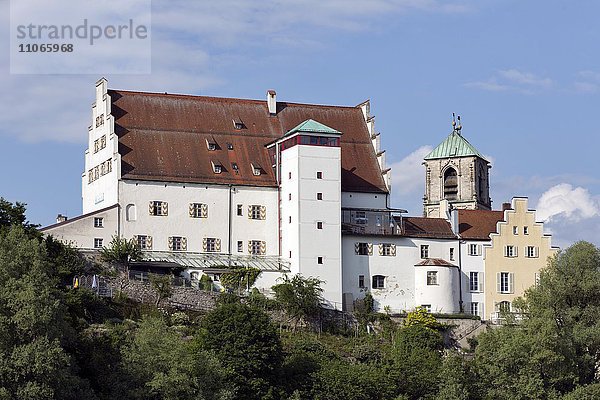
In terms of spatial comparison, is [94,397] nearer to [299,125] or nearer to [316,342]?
[316,342]

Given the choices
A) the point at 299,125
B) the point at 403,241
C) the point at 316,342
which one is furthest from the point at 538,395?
the point at 299,125

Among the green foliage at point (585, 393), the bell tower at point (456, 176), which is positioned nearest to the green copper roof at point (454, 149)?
the bell tower at point (456, 176)

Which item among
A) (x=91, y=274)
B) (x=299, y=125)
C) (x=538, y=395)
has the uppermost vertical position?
(x=299, y=125)

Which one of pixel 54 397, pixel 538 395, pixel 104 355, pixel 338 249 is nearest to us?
pixel 54 397

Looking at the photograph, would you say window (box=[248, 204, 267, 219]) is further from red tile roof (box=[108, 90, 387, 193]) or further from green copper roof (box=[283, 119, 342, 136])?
green copper roof (box=[283, 119, 342, 136])

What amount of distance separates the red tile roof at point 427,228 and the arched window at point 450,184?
17098 millimetres

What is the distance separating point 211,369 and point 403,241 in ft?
80.5

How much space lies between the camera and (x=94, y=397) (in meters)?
63.6

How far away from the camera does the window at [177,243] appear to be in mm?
86500

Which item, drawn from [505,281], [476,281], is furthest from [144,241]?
[505,281]

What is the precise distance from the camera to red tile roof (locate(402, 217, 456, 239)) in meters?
90.6

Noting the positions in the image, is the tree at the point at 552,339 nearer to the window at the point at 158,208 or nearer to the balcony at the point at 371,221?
the balcony at the point at 371,221

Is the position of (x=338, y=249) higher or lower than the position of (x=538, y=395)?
higher

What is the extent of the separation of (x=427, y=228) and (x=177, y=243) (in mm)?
15563
